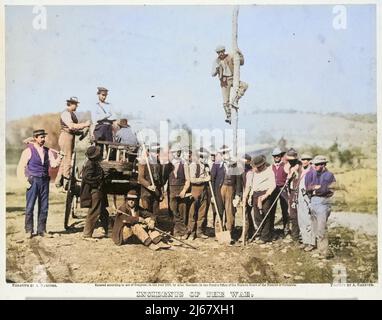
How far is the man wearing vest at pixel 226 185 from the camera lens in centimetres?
608

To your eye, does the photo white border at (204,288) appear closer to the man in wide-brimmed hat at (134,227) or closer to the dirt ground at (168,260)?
the dirt ground at (168,260)

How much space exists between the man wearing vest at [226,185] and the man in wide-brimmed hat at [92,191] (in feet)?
4.89

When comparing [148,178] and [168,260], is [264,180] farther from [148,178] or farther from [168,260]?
[168,260]

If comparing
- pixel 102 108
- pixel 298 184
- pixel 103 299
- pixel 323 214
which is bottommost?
pixel 103 299

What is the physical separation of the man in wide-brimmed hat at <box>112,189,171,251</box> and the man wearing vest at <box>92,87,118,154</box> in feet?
2.80

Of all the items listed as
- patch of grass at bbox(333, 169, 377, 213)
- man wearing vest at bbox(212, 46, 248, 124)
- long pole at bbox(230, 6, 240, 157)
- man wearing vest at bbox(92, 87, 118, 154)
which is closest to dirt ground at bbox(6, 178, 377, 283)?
patch of grass at bbox(333, 169, 377, 213)

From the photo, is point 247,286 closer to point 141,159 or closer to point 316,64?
point 141,159

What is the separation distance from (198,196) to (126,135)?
4.13ft

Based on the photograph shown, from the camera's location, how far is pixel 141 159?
606 cm

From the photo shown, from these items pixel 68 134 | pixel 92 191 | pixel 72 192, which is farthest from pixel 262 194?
pixel 68 134

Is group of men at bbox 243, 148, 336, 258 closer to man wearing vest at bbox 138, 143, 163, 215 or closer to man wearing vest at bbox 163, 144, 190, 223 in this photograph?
man wearing vest at bbox 163, 144, 190, 223

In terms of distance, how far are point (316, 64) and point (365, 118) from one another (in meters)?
0.96
